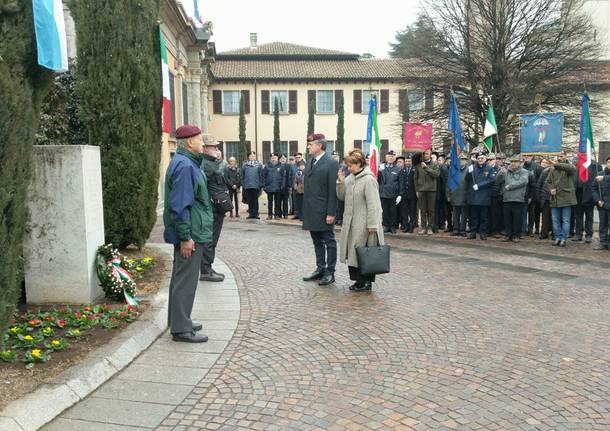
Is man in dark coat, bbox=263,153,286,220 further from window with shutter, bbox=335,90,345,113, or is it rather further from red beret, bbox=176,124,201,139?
window with shutter, bbox=335,90,345,113

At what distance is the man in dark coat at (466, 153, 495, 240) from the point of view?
12852 millimetres

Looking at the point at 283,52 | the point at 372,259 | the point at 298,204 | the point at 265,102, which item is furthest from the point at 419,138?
the point at 283,52

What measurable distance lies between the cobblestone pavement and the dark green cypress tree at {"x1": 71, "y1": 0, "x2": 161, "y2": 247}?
2055 millimetres

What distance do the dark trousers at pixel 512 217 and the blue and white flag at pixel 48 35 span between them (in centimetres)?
1034

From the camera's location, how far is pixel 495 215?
13.4 metres

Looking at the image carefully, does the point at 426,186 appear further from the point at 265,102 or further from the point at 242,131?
the point at 265,102

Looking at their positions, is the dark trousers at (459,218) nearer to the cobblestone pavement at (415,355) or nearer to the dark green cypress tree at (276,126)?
the cobblestone pavement at (415,355)

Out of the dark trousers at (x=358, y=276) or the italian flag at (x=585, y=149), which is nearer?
the dark trousers at (x=358, y=276)

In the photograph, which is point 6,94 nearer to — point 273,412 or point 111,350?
point 111,350

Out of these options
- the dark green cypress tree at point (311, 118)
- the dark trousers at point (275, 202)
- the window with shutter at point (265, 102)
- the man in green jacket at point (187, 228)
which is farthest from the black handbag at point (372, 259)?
the window with shutter at point (265, 102)

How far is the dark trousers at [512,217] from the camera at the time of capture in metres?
12.6

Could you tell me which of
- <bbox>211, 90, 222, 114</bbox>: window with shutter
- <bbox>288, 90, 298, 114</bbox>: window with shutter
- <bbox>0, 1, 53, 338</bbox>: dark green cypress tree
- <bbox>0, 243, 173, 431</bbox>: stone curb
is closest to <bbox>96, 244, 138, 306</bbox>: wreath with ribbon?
<bbox>0, 243, 173, 431</bbox>: stone curb

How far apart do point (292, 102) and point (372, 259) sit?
4109cm

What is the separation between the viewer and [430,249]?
11.5 meters
